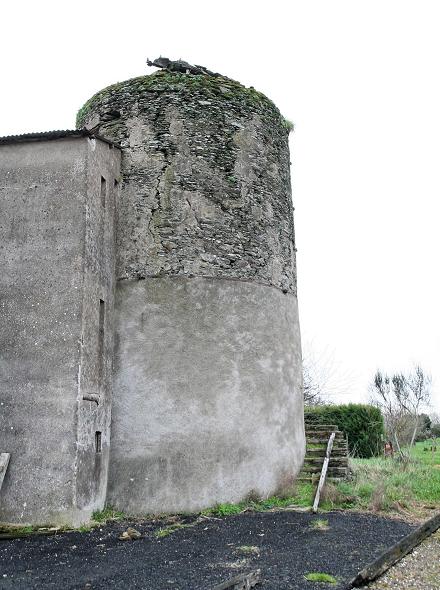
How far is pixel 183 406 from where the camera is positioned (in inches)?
495

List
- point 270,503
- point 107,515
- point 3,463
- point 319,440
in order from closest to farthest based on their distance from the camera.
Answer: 1. point 3,463
2. point 107,515
3. point 270,503
4. point 319,440

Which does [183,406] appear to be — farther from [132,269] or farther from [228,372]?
[132,269]

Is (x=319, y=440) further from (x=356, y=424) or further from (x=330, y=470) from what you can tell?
(x=356, y=424)

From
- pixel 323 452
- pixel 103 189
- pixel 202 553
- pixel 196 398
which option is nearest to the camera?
pixel 202 553

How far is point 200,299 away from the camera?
13.2 m

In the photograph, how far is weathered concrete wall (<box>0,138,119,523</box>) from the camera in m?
10.4

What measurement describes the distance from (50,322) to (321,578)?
670cm

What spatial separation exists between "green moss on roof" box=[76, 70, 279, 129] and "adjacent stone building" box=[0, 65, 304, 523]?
4cm

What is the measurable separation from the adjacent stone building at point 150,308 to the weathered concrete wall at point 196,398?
31 millimetres

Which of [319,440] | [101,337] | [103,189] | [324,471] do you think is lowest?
[324,471]

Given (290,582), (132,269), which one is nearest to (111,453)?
(132,269)

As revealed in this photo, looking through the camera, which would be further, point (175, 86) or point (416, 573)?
point (175, 86)

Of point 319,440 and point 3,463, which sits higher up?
point 3,463

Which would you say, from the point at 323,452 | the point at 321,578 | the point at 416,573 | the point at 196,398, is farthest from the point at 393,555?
the point at 323,452
